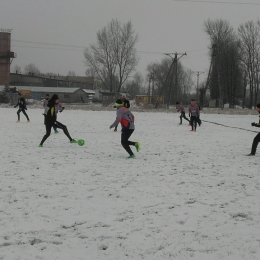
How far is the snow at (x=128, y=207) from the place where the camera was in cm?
438

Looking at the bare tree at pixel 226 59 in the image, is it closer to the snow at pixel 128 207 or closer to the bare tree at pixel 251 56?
the bare tree at pixel 251 56

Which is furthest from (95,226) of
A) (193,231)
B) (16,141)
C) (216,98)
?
(216,98)

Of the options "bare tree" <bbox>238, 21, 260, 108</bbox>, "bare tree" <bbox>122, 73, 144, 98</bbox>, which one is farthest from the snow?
"bare tree" <bbox>122, 73, 144, 98</bbox>

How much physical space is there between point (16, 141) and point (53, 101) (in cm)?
274

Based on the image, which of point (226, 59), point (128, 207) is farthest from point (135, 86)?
point (128, 207)

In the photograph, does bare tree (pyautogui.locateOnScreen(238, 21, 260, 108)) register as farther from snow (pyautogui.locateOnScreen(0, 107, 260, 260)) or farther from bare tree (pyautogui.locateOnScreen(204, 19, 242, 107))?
snow (pyautogui.locateOnScreen(0, 107, 260, 260))

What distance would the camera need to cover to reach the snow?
4376mm

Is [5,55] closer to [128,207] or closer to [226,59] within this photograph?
[226,59]

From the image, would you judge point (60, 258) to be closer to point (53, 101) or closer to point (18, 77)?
point (53, 101)

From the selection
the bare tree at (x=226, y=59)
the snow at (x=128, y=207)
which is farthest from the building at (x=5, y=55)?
the snow at (x=128, y=207)

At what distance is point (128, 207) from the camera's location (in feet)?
19.7

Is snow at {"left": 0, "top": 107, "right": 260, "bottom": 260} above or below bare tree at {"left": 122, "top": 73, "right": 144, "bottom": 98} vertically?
below

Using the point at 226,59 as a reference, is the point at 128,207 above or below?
below

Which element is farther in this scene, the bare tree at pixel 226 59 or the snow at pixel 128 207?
the bare tree at pixel 226 59
